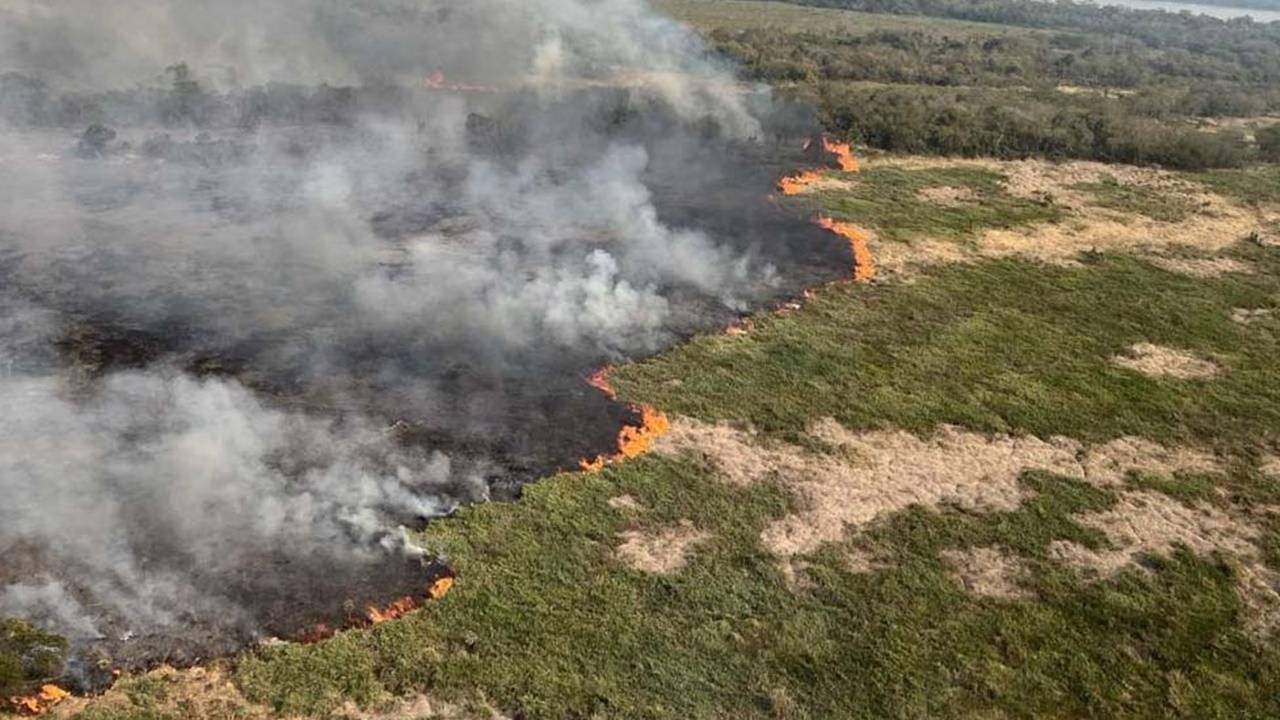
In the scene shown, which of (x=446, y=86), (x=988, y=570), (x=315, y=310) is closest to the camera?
(x=988, y=570)

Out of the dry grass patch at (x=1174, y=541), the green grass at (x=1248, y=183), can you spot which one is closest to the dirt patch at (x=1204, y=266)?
the green grass at (x=1248, y=183)

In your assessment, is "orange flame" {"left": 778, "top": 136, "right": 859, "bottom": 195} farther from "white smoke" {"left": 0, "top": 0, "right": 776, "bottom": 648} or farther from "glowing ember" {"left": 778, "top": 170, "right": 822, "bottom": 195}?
"white smoke" {"left": 0, "top": 0, "right": 776, "bottom": 648}

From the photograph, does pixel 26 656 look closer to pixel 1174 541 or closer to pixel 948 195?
pixel 1174 541

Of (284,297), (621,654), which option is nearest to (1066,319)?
(621,654)

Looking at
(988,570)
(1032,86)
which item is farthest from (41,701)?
(1032,86)

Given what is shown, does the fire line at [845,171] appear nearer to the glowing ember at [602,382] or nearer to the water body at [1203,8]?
the glowing ember at [602,382]

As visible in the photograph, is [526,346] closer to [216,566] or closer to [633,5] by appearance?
[216,566]

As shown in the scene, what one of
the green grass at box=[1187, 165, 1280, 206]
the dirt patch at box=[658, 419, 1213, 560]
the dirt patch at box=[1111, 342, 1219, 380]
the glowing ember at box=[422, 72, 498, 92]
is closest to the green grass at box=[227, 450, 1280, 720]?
the dirt patch at box=[658, 419, 1213, 560]
